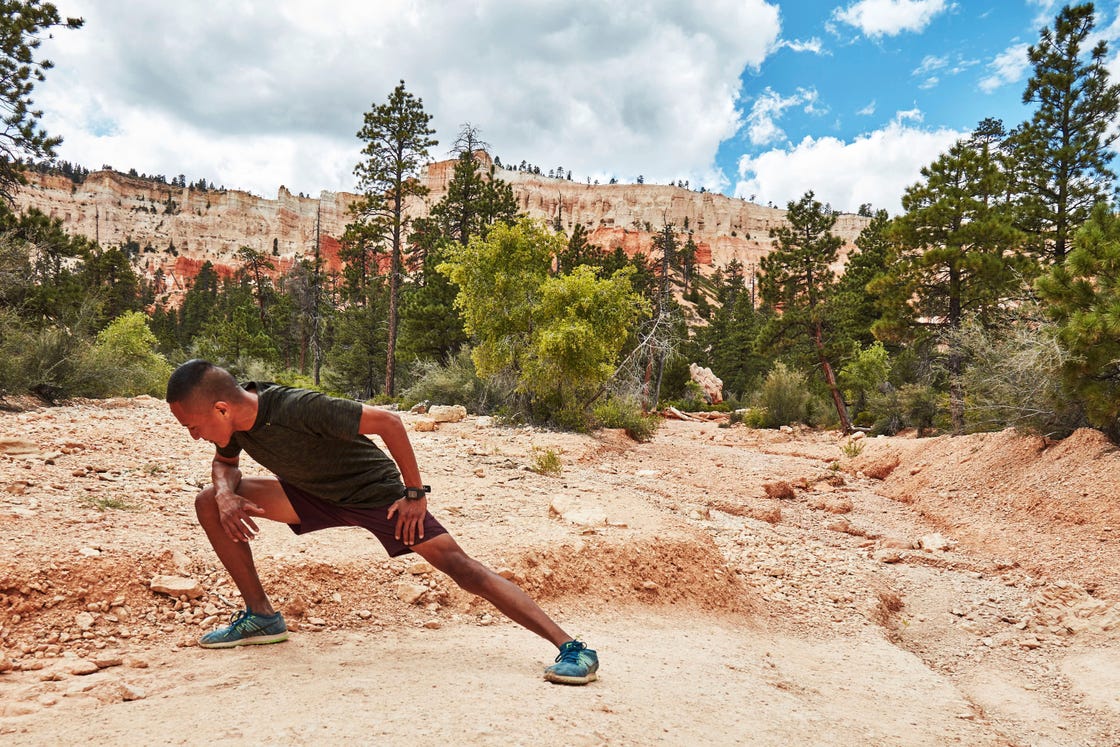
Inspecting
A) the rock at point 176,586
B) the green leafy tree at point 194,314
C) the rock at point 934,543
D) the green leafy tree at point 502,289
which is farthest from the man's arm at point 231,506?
the green leafy tree at point 194,314

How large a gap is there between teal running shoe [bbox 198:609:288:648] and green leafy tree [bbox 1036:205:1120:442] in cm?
905

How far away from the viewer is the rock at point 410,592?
3.87 meters

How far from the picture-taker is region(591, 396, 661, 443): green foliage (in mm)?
16219

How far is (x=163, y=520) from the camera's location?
4.34 metres

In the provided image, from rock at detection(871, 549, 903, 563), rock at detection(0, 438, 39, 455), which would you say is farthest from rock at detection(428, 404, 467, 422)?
rock at detection(871, 549, 903, 563)

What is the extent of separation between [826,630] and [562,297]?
1074 cm

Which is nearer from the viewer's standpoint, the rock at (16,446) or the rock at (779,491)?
the rock at (16,446)

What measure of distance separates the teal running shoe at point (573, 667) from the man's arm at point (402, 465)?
80 cm

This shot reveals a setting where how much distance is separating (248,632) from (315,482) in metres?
0.87

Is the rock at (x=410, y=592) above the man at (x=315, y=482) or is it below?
below

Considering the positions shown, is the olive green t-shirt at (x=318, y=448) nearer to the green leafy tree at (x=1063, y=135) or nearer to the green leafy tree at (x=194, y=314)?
the green leafy tree at (x=1063, y=135)

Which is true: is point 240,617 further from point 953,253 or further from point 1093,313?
point 953,253

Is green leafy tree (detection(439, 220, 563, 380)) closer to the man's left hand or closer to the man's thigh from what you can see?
the man's thigh

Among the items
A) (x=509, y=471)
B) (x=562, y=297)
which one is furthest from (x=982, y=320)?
(x=509, y=471)
